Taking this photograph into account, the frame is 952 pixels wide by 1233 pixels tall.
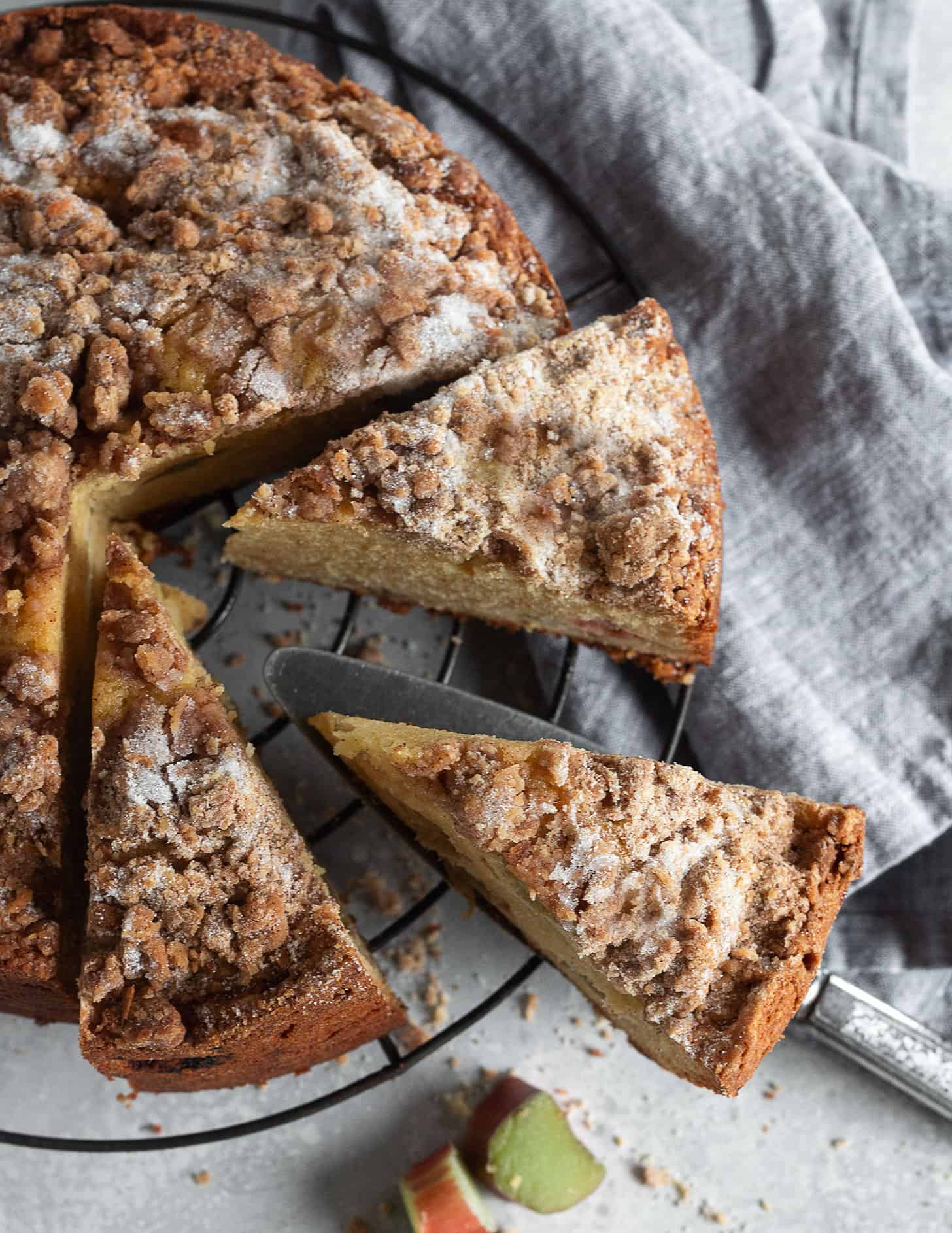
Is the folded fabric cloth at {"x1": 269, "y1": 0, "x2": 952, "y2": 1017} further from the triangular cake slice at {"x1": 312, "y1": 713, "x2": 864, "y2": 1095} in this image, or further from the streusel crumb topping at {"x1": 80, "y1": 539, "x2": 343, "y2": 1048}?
the streusel crumb topping at {"x1": 80, "y1": 539, "x2": 343, "y2": 1048}

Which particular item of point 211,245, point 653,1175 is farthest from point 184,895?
point 653,1175

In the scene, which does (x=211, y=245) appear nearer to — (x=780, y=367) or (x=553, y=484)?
(x=553, y=484)

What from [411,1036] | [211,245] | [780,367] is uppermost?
[780,367]

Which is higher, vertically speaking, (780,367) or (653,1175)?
(780,367)

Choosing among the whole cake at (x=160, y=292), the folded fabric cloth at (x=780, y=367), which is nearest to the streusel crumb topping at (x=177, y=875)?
the whole cake at (x=160, y=292)

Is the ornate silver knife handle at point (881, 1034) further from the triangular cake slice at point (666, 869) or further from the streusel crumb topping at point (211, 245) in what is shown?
the streusel crumb topping at point (211, 245)

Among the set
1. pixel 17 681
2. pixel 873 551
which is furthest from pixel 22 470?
pixel 873 551
